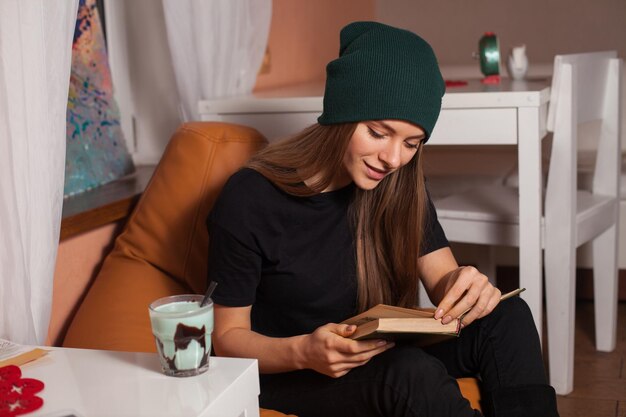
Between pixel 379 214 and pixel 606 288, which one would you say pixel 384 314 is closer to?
pixel 379 214

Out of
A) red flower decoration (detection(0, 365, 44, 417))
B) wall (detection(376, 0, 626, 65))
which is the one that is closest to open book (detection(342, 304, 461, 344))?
red flower decoration (detection(0, 365, 44, 417))

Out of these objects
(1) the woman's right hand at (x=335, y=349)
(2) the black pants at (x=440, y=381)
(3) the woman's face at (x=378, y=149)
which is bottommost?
(2) the black pants at (x=440, y=381)

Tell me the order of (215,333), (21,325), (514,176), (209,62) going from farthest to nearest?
(514,176) < (209,62) < (215,333) < (21,325)

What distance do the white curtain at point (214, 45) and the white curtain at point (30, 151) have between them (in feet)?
2.78

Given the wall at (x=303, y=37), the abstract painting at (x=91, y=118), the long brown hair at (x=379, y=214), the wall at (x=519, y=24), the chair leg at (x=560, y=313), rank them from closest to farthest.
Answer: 1. the long brown hair at (x=379, y=214)
2. the abstract painting at (x=91, y=118)
3. the chair leg at (x=560, y=313)
4. the wall at (x=303, y=37)
5. the wall at (x=519, y=24)

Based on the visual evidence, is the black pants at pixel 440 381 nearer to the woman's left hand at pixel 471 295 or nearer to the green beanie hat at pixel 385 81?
the woman's left hand at pixel 471 295

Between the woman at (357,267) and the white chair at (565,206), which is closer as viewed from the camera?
the woman at (357,267)

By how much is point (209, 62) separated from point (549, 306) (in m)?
1.10

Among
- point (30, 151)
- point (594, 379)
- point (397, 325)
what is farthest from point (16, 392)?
point (594, 379)

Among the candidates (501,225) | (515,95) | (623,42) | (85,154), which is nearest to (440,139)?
(515,95)

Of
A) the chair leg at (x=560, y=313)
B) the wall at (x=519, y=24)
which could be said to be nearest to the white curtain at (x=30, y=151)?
the chair leg at (x=560, y=313)

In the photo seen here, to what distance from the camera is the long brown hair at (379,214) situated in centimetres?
152

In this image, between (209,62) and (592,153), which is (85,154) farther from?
(592,153)

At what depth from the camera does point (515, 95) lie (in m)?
2.06
